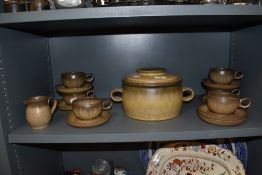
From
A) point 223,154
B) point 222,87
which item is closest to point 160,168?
point 223,154

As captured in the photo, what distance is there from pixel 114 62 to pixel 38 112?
0.40 m

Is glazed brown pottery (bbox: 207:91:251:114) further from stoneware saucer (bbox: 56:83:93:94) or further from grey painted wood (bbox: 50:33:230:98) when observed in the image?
stoneware saucer (bbox: 56:83:93:94)

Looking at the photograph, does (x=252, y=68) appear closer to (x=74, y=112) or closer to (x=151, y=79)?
(x=151, y=79)

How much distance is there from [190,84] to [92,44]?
44 cm

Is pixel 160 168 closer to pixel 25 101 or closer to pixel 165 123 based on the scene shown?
pixel 165 123

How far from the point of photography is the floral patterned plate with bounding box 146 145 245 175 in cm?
86

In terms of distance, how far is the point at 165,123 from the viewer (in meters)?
0.71

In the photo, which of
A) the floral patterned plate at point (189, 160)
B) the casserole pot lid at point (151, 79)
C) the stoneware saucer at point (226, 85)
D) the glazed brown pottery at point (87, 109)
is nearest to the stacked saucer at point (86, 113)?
the glazed brown pottery at point (87, 109)

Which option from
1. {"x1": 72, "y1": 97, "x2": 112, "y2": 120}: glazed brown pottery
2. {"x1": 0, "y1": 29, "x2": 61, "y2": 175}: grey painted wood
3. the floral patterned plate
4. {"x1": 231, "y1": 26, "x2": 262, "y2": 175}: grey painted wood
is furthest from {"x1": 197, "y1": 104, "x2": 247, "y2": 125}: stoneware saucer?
{"x1": 0, "y1": 29, "x2": 61, "y2": 175}: grey painted wood

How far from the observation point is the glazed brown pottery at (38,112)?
2.22 feet

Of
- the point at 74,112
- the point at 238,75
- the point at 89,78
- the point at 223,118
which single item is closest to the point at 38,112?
the point at 74,112

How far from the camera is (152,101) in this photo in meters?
0.69

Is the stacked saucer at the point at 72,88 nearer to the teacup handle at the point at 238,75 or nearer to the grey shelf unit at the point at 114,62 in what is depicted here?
the grey shelf unit at the point at 114,62

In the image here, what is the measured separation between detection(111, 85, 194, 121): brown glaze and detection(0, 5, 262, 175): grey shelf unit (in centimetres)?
3
